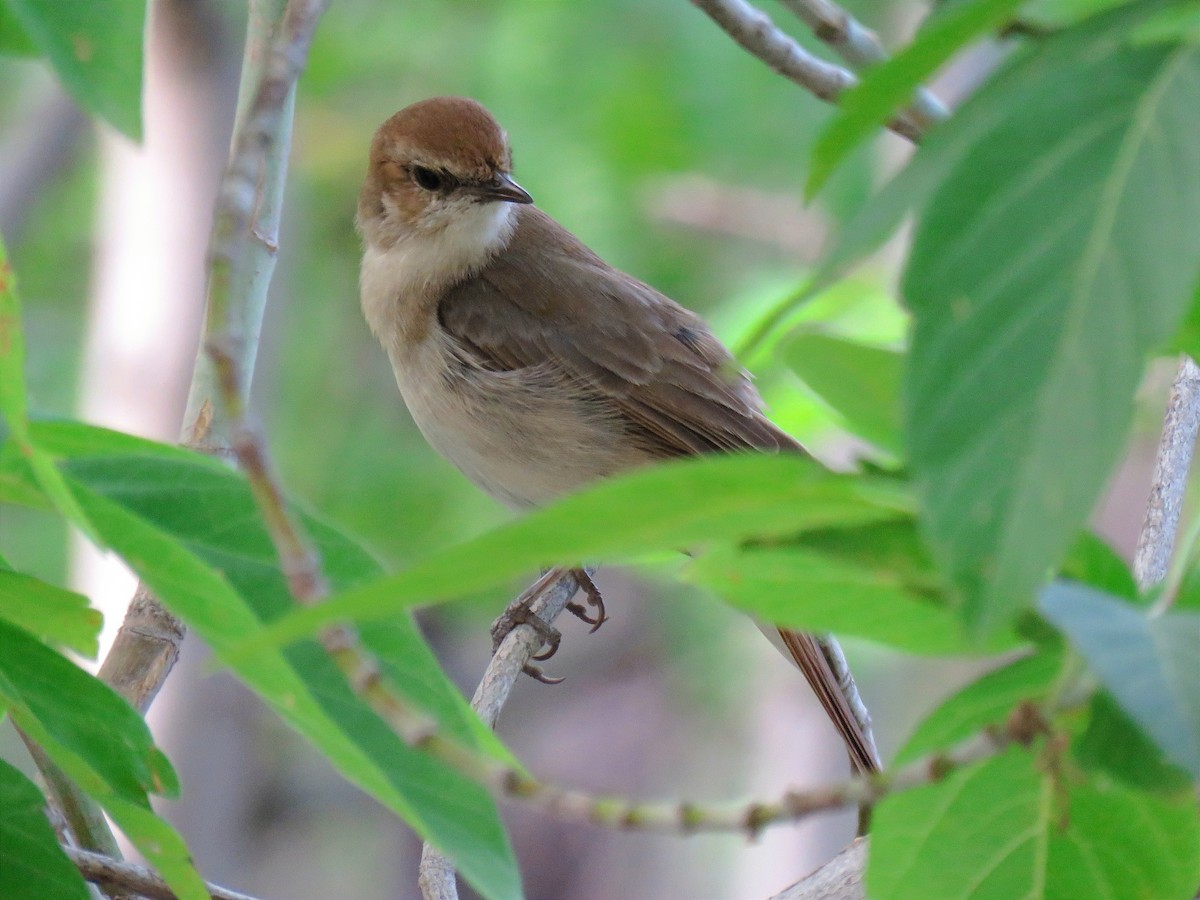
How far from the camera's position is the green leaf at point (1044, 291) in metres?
0.75

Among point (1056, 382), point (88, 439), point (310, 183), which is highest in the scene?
point (310, 183)

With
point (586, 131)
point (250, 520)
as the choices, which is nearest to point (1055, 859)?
point (250, 520)

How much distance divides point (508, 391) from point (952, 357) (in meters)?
3.39

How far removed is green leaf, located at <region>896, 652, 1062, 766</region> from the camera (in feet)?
3.22

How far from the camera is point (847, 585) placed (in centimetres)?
95

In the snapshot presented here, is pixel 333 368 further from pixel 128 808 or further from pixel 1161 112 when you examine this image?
pixel 1161 112

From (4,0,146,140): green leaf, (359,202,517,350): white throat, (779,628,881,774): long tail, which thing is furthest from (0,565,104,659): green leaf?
(359,202,517,350): white throat

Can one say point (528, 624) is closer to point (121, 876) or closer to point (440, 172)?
point (440, 172)

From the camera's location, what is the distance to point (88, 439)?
3.64ft

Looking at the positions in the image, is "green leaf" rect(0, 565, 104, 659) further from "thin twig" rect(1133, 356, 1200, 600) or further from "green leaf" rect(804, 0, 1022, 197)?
"thin twig" rect(1133, 356, 1200, 600)

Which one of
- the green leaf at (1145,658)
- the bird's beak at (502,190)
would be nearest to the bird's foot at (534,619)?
the bird's beak at (502,190)

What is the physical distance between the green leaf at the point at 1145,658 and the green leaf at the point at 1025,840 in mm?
303

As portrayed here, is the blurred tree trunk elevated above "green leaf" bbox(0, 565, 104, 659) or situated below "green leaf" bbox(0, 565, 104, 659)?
above

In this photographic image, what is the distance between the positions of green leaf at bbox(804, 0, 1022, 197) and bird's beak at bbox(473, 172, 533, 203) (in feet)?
10.9
